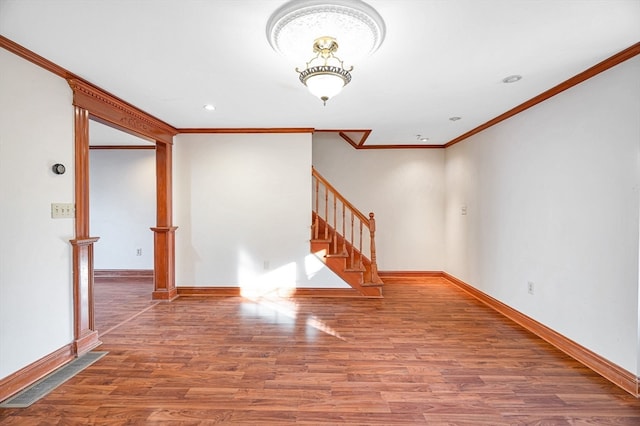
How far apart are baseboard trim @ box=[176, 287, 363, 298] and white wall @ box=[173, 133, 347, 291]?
0.24ft

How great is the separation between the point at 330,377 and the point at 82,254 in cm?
235

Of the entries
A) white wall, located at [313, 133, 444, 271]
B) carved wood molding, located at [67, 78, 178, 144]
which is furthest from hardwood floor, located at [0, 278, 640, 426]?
carved wood molding, located at [67, 78, 178, 144]

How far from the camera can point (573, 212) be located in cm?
250

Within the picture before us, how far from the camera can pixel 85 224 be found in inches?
101

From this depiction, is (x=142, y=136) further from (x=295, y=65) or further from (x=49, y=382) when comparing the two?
(x=49, y=382)

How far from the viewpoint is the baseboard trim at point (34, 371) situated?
1.91 m

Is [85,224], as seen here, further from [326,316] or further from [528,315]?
[528,315]

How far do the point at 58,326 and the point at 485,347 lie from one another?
3662mm

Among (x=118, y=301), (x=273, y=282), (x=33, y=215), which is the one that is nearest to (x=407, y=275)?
(x=273, y=282)

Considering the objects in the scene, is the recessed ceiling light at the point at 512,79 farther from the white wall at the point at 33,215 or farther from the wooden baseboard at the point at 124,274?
the wooden baseboard at the point at 124,274

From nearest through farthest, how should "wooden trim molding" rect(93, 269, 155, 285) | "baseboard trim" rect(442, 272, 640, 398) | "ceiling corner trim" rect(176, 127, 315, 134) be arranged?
"baseboard trim" rect(442, 272, 640, 398), "ceiling corner trim" rect(176, 127, 315, 134), "wooden trim molding" rect(93, 269, 155, 285)

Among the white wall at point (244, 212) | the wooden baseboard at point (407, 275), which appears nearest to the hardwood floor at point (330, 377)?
the white wall at point (244, 212)

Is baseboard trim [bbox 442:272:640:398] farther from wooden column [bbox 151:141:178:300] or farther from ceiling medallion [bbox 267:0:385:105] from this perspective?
wooden column [bbox 151:141:178:300]

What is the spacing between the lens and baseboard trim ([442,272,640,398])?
2006 millimetres
